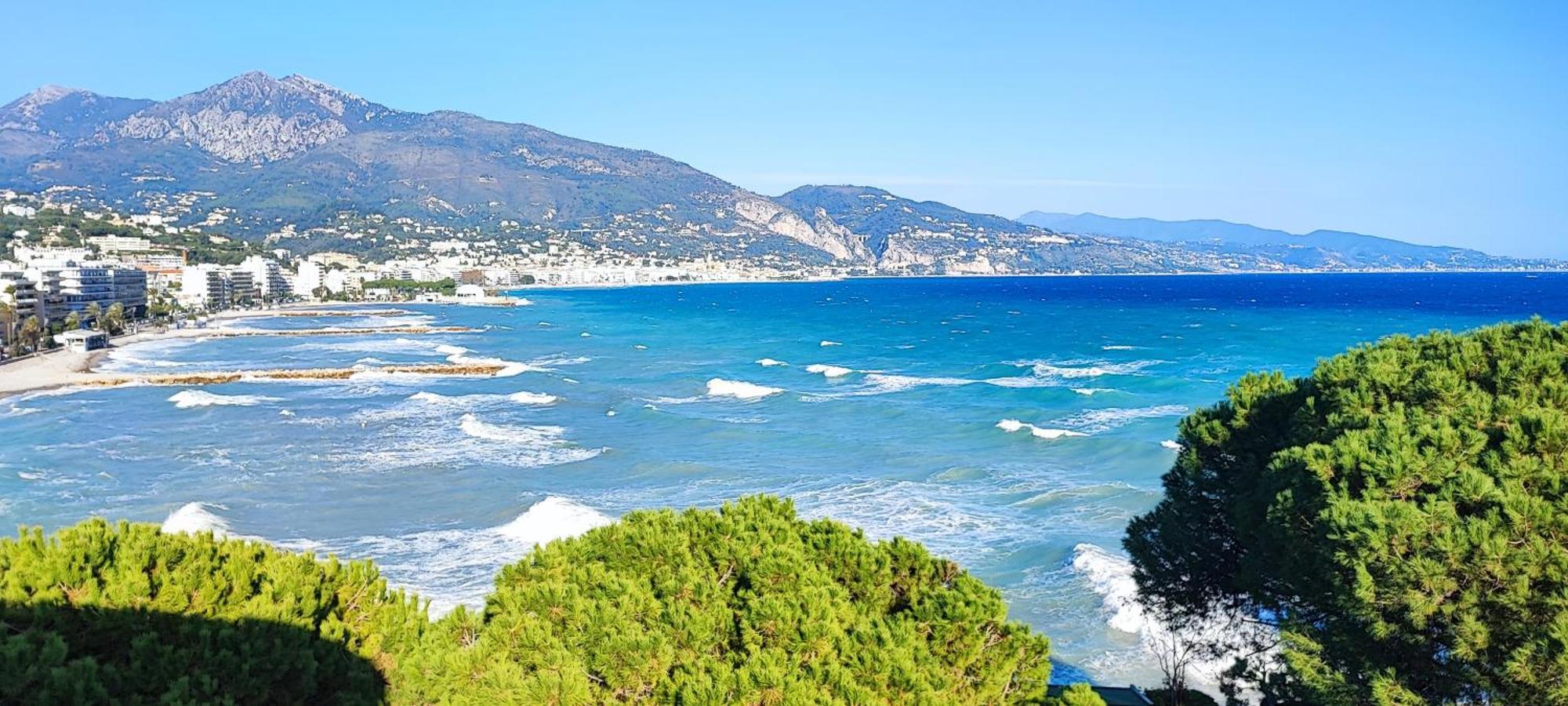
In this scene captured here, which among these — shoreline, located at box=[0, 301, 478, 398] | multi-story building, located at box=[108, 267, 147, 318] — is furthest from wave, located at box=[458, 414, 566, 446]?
multi-story building, located at box=[108, 267, 147, 318]

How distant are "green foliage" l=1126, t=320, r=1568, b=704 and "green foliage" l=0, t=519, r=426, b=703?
8.03 m

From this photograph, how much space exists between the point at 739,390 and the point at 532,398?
988 cm

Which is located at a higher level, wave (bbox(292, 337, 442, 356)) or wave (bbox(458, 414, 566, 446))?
wave (bbox(292, 337, 442, 356))

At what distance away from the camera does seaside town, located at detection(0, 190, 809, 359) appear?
73.8 metres

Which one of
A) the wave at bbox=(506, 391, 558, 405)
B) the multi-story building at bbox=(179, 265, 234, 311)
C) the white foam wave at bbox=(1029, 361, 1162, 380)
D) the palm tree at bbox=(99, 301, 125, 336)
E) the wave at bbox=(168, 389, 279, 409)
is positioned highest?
the multi-story building at bbox=(179, 265, 234, 311)

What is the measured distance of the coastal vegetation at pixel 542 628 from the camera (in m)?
6.37

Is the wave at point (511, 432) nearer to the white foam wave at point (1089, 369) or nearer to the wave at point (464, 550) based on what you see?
the wave at point (464, 550)

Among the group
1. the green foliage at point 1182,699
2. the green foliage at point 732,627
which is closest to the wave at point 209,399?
the green foliage at point 732,627

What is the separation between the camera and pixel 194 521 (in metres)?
22.7

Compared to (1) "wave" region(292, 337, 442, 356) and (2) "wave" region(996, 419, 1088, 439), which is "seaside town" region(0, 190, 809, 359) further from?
(2) "wave" region(996, 419, 1088, 439)

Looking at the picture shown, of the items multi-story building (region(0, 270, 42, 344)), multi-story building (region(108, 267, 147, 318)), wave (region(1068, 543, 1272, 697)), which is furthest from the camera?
multi-story building (region(108, 267, 147, 318))

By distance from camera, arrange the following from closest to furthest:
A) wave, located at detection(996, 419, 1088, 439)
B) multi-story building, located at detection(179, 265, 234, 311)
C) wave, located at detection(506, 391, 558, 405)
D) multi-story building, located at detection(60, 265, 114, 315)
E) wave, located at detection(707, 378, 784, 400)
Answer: wave, located at detection(996, 419, 1088, 439)
wave, located at detection(506, 391, 558, 405)
wave, located at detection(707, 378, 784, 400)
multi-story building, located at detection(60, 265, 114, 315)
multi-story building, located at detection(179, 265, 234, 311)

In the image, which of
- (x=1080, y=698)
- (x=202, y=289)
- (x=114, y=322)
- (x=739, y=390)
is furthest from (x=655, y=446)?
(x=202, y=289)

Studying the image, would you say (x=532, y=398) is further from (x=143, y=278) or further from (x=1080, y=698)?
(x=143, y=278)
